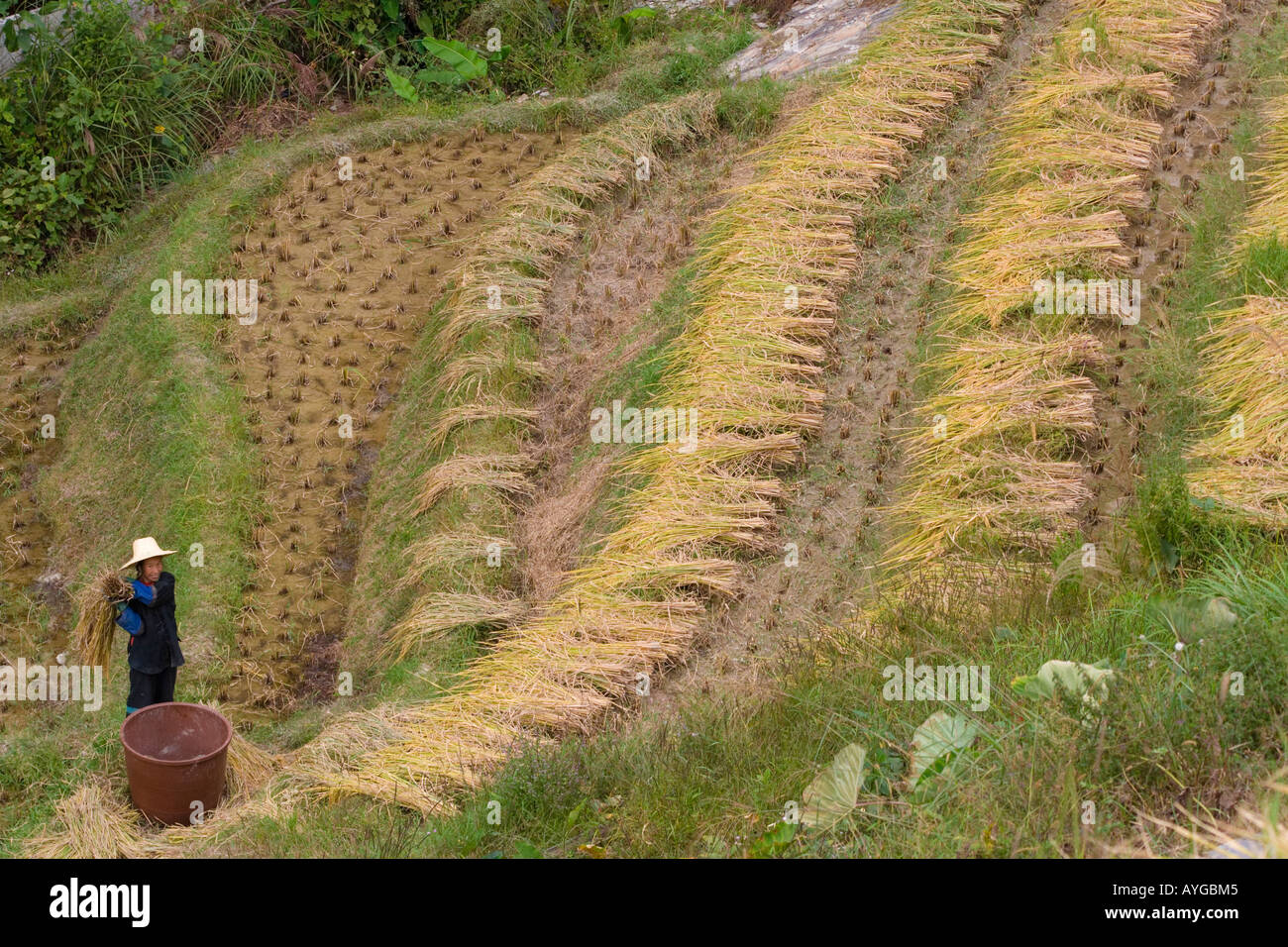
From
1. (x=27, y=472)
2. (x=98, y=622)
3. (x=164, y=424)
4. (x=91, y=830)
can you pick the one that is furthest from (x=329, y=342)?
(x=91, y=830)

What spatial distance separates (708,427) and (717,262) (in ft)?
6.11

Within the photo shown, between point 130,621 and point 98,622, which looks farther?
point 98,622

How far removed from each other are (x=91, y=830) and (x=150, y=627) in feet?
3.46

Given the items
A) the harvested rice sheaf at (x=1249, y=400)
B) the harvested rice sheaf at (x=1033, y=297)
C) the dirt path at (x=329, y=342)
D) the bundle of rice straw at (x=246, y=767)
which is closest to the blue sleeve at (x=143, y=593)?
the bundle of rice straw at (x=246, y=767)

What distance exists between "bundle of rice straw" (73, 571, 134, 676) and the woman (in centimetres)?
7

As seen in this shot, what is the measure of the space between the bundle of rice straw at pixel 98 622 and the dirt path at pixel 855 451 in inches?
96.6

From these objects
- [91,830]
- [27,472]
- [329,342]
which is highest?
[329,342]

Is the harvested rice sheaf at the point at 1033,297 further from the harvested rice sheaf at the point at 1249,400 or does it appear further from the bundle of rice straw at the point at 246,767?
the bundle of rice straw at the point at 246,767

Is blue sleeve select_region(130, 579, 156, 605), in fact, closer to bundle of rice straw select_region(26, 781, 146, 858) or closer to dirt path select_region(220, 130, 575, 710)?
bundle of rice straw select_region(26, 781, 146, 858)

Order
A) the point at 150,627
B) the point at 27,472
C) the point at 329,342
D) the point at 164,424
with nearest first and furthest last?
the point at 150,627, the point at 164,424, the point at 27,472, the point at 329,342

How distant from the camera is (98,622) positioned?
623 cm

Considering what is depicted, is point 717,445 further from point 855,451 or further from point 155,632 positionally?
point 155,632

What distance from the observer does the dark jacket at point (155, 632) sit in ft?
20.1

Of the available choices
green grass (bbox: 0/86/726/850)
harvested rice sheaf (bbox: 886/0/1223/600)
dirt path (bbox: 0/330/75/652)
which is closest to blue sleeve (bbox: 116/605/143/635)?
green grass (bbox: 0/86/726/850)
